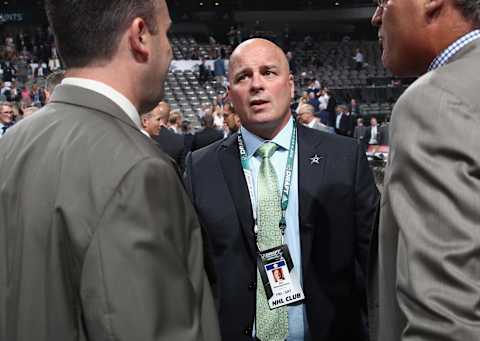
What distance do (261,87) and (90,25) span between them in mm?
1120

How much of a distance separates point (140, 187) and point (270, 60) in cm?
134

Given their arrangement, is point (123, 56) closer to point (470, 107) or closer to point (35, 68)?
point (470, 107)

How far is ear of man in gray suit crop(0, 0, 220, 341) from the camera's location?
3.48 ft

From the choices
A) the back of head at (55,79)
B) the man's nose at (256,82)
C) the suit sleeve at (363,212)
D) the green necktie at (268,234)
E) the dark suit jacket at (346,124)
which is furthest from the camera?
the dark suit jacket at (346,124)

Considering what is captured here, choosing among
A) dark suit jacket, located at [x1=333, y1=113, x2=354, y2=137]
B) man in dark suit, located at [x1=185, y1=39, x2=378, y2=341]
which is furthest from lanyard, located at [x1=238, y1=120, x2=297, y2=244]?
dark suit jacket, located at [x1=333, y1=113, x2=354, y2=137]

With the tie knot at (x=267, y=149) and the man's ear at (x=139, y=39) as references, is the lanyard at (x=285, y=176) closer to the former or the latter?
the tie knot at (x=267, y=149)

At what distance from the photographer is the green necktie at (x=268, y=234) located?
2041mm

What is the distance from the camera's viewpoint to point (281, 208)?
2.12m

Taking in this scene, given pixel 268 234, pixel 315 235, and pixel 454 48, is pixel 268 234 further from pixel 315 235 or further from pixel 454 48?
pixel 454 48

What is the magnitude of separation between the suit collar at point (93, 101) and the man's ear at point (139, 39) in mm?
123

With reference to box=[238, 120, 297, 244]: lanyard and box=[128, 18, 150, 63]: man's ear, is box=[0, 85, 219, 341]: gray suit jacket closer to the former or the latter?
box=[128, 18, 150, 63]: man's ear

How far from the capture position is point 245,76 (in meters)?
2.32

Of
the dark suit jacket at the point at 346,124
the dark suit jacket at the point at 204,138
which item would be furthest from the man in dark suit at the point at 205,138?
the dark suit jacket at the point at 346,124

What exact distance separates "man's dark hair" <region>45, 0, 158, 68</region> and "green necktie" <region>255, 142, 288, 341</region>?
3.33ft
